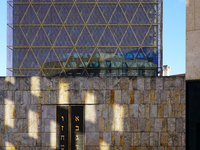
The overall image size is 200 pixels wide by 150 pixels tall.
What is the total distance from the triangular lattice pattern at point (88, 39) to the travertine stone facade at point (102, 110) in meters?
5.00

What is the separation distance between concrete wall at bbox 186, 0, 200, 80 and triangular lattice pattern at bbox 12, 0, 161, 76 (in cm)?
1252

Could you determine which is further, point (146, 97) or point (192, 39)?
point (146, 97)

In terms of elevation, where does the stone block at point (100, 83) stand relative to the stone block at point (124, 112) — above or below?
above

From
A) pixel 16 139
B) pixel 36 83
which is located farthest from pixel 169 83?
pixel 16 139

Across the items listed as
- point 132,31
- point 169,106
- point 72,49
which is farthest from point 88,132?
point 132,31

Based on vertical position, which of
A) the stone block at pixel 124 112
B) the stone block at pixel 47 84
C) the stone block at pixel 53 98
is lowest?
the stone block at pixel 124 112

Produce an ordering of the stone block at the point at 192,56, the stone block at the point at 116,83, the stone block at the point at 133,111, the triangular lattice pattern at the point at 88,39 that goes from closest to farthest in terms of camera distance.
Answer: the stone block at the point at 192,56, the stone block at the point at 133,111, the stone block at the point at 116,83, the triangular lattice pattern at the point at 88,39

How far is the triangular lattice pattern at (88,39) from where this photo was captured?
2080 cm

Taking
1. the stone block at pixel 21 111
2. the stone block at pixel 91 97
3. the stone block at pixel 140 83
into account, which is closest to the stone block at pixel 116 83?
the stone block at pixel 140 83

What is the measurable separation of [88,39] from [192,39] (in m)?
14.3

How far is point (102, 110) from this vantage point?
51.6 feet

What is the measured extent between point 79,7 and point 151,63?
437 inches

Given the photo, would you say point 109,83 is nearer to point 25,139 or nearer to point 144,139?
point 144,139

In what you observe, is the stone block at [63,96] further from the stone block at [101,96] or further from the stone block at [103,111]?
the stone block at [103,111]
